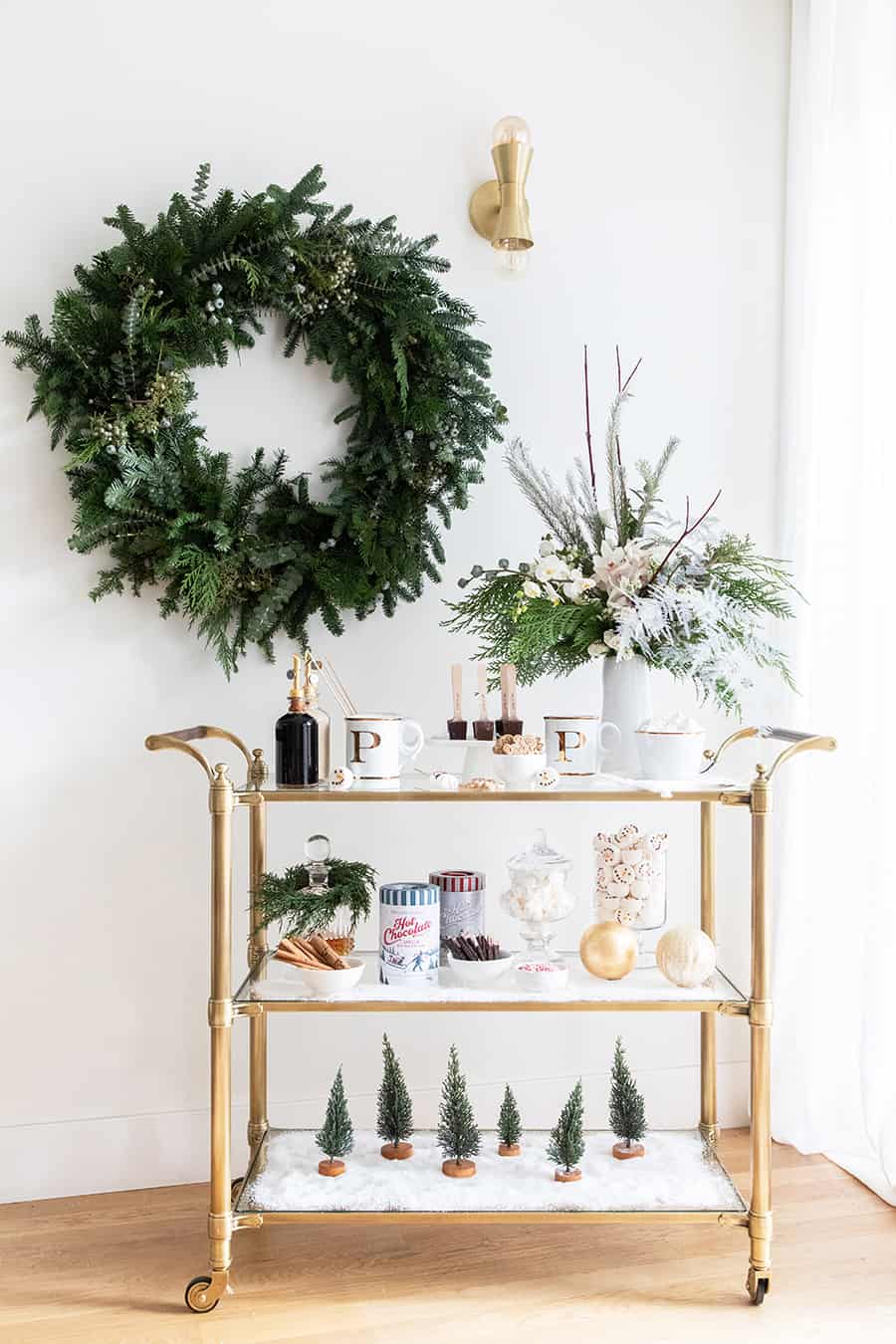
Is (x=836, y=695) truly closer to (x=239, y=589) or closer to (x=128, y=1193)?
(x=239, y=589)

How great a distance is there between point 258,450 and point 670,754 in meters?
1.04

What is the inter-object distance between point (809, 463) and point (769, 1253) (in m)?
1.56

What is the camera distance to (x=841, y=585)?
2.41 metres

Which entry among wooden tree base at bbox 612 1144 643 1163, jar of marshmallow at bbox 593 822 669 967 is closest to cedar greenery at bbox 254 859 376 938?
jar of marshmallow at bbox 593 822 669 967

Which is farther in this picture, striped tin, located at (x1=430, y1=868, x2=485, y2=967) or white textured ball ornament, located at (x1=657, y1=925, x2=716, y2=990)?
striped tin, located at (x1=430, y1=868, x2=485, y2=967)

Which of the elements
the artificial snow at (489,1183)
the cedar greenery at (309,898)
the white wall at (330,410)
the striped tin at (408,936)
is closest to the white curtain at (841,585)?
the white wall at (330,410)

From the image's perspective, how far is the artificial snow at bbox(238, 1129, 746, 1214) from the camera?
1.97 m

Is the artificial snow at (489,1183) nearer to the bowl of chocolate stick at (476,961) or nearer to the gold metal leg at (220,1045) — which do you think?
the gold metal leg at (220,1045)

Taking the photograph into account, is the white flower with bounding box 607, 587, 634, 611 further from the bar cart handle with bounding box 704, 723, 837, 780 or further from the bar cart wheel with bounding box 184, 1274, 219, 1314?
the bar cart wheel with bounding box 184, 1274, 219, 1314

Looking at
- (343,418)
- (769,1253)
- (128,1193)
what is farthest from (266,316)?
(769,1253)

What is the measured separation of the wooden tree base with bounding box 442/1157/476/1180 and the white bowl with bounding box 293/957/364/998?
40cm

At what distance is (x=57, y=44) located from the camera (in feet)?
7.49

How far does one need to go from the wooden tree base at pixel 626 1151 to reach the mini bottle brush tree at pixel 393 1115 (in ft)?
1.26

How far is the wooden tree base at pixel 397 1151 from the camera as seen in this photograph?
7.02 feet
